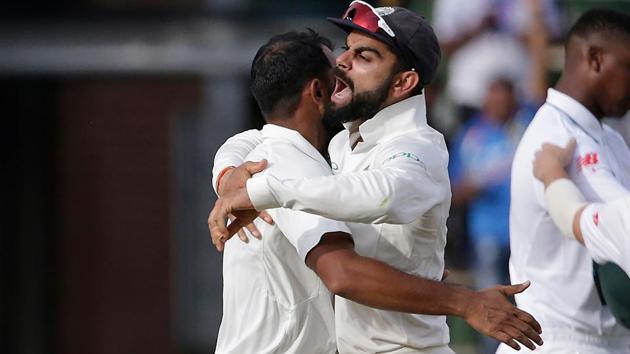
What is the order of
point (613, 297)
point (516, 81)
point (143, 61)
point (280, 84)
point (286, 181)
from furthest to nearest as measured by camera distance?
point (143, 61) → point (516, 81) → point (613, 297) → point (280, 84) → point (286, 181)

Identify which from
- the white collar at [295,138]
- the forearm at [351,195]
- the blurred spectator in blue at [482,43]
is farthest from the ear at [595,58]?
the blurred spectator in blue at [482,43]

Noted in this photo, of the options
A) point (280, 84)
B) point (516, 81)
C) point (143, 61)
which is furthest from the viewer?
point (143, 61)

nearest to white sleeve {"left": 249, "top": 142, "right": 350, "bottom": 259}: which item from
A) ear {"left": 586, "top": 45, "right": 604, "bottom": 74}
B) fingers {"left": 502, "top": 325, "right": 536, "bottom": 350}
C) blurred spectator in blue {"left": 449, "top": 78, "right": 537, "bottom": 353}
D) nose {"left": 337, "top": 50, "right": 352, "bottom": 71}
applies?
nose {"left": 337, "top": 50, "right": 352, "bottom": 71}

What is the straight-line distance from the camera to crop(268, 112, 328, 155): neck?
5.34 metres

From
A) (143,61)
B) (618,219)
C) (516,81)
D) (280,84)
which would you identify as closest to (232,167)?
(280,84)

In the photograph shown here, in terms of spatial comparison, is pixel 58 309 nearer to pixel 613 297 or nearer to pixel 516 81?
pixel 516 81

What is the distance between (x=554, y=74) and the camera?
35.7 ft

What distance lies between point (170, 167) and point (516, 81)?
4.71 m

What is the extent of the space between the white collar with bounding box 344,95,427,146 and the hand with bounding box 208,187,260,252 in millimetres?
550

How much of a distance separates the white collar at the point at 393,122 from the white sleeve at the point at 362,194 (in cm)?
30

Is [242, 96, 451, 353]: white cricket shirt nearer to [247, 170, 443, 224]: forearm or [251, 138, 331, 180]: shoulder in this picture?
[247, 170, 443, 224]: forearm

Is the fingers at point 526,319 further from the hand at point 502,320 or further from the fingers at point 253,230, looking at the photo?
the fingers at point 253,230

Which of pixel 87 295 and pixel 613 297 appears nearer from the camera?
pixel 613 297

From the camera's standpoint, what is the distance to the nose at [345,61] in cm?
533
